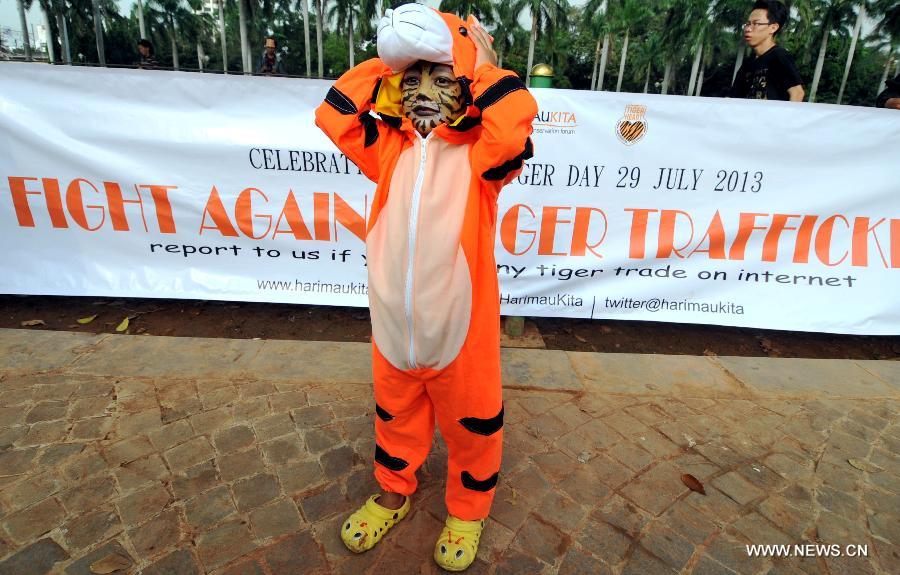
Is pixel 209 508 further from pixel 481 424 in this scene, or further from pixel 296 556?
pixel 481 424

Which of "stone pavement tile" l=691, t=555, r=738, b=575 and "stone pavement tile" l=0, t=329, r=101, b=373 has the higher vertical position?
"stone pavement tile" l=0, t=329, r=101, b=373

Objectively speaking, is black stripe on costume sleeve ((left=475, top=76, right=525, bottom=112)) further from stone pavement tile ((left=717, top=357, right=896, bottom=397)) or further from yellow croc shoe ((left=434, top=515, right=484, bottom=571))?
stone pavement tile ((left=717, top=357, right=896, bottom=397))

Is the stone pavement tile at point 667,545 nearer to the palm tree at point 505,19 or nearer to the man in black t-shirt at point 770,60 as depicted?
the man in black t-shirt at point 770,60

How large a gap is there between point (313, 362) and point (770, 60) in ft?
12.2

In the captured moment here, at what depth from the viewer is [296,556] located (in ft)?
5.48

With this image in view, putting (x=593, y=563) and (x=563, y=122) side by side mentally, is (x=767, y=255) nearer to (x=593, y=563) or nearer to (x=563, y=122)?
(x=563, y=122)

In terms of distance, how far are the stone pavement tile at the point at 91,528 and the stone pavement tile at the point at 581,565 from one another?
5.03 ft

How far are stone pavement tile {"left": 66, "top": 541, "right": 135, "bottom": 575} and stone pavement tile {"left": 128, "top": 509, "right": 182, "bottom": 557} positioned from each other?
0.03 meters

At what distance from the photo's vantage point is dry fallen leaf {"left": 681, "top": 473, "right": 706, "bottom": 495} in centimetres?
205

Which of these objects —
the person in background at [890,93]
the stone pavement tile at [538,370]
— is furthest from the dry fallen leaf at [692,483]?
the person in background at [890,93]

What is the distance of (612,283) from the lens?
3.48 metres

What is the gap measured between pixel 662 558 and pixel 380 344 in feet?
4.04

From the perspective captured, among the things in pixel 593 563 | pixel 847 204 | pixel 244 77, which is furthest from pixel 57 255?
pixel 847 204

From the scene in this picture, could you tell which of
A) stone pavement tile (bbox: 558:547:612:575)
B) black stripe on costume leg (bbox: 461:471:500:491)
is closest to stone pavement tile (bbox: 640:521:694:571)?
stone pavement tile (bbox: 558:547:612:575)
